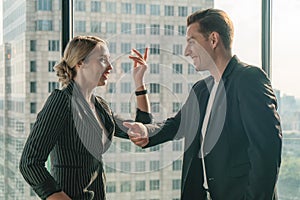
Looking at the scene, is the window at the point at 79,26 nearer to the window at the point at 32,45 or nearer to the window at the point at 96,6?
the window at the point at 96,6

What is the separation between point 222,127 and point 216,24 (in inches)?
18.1

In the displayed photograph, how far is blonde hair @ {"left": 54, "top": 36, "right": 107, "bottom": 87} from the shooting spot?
204 cm

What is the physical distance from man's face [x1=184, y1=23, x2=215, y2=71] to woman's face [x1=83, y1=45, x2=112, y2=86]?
0.36 m

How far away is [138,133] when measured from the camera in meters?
2.28

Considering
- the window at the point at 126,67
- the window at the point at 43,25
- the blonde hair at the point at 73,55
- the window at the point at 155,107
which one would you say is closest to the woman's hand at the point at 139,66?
the window at the point at 126,67

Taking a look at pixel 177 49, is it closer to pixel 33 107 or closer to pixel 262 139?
pixel 262 139

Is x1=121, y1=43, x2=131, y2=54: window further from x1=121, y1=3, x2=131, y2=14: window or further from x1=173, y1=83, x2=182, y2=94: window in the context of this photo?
x1=121, y1=3, x2=131, y2=14: window

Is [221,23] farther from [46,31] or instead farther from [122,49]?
[46,31]

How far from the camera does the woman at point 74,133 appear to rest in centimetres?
186

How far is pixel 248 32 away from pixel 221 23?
81cm

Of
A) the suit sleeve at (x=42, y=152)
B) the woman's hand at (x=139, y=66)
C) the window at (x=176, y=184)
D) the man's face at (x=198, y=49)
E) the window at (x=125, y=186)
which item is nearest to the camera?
the suit sleeve at (x=42, y=152)

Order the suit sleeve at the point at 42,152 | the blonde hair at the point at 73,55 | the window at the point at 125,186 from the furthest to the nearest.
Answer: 1. the window at the point at 125,186
2. the blonde hair at the point at 73,55
3. the suit sleeve at the point at 42,152

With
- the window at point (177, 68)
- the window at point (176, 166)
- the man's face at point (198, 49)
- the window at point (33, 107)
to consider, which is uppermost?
the man's face at point (198, 49)

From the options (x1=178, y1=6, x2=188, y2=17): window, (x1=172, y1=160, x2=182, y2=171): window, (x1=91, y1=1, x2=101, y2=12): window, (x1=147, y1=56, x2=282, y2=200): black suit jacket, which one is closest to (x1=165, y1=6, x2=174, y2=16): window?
(x1=178, y1=6, x2=188, y2=17): window
